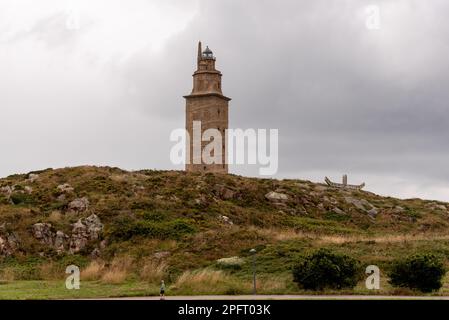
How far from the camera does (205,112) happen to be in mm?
81188

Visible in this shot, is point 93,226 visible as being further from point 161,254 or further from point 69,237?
point 161,254

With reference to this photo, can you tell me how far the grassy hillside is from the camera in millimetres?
37219

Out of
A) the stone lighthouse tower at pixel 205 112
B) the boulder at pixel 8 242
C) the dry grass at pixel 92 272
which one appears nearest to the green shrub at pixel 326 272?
the dry grass at pixel 92 272

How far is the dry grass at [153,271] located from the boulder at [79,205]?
1302 cm

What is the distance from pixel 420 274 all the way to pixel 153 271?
566 inches

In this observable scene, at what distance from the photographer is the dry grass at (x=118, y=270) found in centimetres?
3660

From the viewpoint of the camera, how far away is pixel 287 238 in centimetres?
4466

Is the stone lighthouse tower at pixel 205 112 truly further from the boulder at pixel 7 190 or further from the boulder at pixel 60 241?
the boulder at pixel 60 241

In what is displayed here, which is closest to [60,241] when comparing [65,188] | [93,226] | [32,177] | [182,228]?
[93,226]

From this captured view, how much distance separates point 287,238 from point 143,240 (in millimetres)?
9922

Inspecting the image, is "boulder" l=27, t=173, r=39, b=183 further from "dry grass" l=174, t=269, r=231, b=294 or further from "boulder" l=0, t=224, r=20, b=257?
"dry grass" l=174, t=269, r=231, b=294
